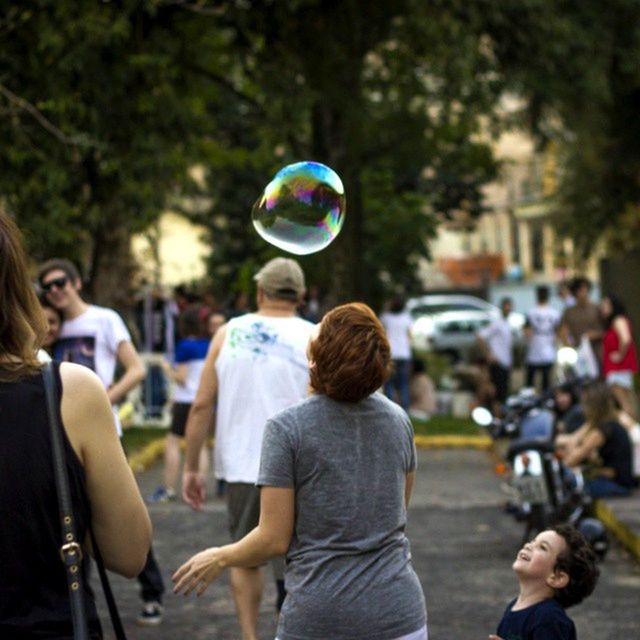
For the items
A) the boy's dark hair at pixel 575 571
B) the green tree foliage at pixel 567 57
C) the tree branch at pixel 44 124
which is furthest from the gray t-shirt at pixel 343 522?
the green tree foliage at pixel 567 57

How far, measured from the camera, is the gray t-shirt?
16.3ft

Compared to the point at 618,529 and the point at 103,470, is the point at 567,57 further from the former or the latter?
the point at 103,470

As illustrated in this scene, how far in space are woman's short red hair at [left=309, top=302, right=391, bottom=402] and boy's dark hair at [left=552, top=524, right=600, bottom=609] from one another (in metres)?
0.88

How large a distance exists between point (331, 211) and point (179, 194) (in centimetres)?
1639

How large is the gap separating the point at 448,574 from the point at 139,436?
10.7 metres

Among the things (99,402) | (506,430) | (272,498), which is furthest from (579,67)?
(99,402)

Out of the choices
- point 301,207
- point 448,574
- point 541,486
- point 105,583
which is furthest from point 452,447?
point 105,583

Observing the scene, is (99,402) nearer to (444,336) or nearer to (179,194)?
(179,194)

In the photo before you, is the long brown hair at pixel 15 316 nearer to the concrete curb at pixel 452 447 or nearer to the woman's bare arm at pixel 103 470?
the woman's bare arm at pixel 103 470

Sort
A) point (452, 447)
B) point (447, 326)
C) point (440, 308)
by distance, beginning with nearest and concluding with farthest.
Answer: point (452, 447) < point (447, 326) < point (440, 308)

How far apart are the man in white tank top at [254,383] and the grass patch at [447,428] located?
13827mm

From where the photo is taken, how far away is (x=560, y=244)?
39438 millimetres

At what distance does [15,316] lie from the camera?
3.54 metres

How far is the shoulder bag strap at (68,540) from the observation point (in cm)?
349
